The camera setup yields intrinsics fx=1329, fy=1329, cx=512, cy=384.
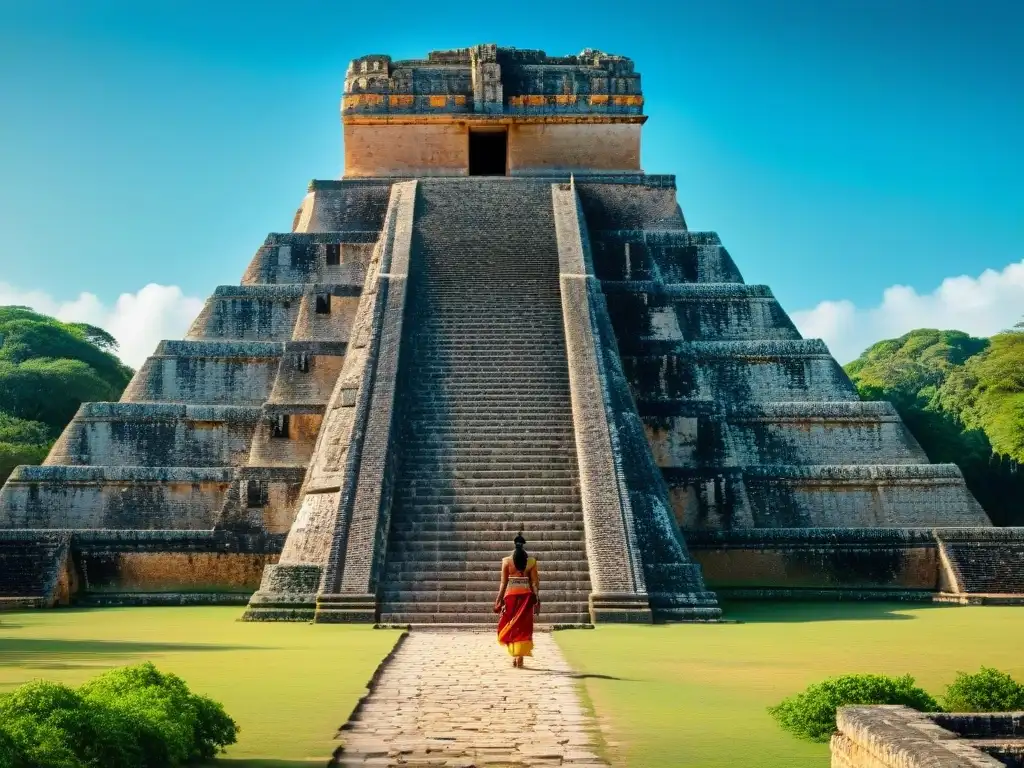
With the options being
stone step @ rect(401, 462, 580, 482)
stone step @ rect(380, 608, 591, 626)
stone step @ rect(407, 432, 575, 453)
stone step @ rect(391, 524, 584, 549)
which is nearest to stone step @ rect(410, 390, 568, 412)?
stone step @ rect(407, 432, 575, 453)

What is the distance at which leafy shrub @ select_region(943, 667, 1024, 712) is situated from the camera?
634cm

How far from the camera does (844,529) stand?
50.0 ft

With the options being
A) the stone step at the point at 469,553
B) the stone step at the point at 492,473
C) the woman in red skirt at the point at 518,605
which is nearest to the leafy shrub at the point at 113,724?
the woman in red skirt at the point at 518,605

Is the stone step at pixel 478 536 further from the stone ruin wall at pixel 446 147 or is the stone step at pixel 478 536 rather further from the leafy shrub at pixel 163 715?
the stone ruin wall at pixel 446 147

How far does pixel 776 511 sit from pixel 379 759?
434 inches

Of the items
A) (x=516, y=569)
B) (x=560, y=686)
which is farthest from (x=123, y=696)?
(x=516, y=569)

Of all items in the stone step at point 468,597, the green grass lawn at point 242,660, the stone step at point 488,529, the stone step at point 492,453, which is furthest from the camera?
the stone step at point 492,453

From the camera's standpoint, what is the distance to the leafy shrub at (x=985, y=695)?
20.8ft

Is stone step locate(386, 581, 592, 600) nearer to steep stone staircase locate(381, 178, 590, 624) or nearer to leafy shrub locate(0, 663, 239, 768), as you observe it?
steep stone staircase locate(381, 178, 590, 624)

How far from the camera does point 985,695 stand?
20.9ft

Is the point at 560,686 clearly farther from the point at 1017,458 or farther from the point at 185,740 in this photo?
the point at 1017,458

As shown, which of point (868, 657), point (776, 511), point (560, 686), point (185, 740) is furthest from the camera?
point (776, 511)

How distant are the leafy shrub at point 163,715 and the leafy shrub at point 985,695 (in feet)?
11.2

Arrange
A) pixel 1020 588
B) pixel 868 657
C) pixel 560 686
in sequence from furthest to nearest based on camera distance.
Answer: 1. pixel 1020 588
2. pixel 868 657
3. pixel 560 686
